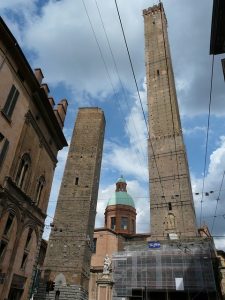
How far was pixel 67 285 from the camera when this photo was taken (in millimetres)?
20984

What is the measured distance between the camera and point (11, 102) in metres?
11.7

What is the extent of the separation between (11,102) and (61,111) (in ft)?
19.1

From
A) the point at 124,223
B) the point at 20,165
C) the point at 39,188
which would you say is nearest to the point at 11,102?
the point at 20,165

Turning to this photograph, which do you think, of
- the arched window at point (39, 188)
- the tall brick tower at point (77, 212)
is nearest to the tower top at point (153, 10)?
the tall brick tower at point (77, 212)

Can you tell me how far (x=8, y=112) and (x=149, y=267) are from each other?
17.4m

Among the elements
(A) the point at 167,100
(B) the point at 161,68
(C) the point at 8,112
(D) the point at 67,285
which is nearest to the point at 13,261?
(C) the point at 8,112

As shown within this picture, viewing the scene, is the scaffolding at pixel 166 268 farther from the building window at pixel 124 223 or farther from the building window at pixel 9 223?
the building window at pixel 124 223

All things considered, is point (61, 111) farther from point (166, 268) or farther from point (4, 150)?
point (166, 268)

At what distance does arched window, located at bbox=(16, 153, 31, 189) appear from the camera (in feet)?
40.9

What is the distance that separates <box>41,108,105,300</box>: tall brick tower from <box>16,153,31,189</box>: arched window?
29.0 feet

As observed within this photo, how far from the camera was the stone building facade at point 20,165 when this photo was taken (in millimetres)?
11023

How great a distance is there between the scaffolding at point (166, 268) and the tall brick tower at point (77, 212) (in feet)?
10.2

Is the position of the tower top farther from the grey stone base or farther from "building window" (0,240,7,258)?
"building window" (0,240,7,258)

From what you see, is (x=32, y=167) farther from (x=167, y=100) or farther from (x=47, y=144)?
(x=167, y=100)
